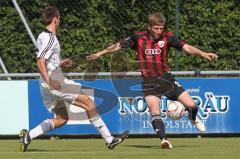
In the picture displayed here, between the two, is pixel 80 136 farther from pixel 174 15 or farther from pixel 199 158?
pixel 199 158

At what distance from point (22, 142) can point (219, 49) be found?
7.29m

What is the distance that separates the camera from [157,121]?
13102 millimetres

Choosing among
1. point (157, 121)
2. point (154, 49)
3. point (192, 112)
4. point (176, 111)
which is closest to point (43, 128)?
point (157, 121)

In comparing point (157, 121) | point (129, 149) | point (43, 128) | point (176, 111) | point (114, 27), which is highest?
point (43, 128)

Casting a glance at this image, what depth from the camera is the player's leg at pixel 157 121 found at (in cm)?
1292

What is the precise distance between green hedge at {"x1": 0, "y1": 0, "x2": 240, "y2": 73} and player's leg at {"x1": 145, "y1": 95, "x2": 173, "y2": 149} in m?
4.78

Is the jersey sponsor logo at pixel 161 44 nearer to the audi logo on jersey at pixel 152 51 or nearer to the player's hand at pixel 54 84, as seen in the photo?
the audi logo on jersey at pixel 152 51

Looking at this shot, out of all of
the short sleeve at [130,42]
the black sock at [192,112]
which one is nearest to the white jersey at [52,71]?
the short sleeve at [130,42]

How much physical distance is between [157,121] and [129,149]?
0.58 meters

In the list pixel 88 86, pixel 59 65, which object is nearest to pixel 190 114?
pixel 59 65

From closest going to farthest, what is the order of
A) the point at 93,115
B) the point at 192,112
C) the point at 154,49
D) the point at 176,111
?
1. the point at 93,115
2. the point at 154,49
3. the point at 192,112
4. the point at 176,111

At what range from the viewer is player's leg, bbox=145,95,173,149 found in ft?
42.4

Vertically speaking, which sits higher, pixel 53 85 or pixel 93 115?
pixel 53 85

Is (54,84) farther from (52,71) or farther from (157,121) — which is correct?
(157,121)
